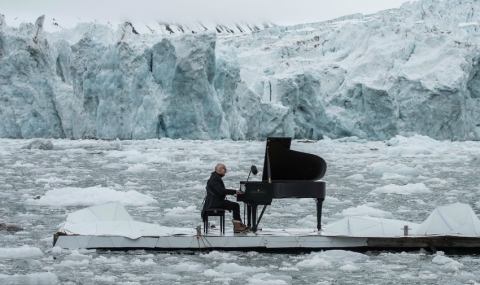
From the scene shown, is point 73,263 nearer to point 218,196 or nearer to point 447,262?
point 218,196

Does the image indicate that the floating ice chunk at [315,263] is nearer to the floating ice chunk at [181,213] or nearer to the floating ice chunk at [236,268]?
the floating ice chunk at [236,268]

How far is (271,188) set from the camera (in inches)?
334

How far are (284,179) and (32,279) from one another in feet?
11.3

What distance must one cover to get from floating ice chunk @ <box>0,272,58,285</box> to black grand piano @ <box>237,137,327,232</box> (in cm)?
262

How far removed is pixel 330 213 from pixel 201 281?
20.4ft

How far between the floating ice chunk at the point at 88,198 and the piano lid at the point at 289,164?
18.2 ft

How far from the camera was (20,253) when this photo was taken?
8.18m

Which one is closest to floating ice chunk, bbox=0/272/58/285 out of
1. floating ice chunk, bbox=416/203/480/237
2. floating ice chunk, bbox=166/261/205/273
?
floating ice chunk, bbox=166/261/205/273

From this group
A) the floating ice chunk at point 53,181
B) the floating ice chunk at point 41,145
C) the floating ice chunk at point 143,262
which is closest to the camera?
the floating ice chunk at point 143,262

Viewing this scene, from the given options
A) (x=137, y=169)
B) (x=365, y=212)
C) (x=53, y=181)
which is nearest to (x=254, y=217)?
(x=365, y=212)

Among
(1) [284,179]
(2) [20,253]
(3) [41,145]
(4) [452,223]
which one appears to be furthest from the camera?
(3) [41,145]

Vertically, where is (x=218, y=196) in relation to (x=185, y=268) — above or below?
above

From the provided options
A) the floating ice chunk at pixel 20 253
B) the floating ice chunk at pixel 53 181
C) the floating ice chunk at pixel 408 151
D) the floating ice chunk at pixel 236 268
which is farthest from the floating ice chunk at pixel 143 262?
the floating ice chunk at pixel 408 151

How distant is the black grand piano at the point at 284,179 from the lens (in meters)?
8.51
